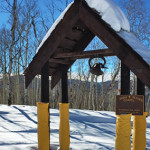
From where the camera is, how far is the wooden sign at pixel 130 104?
3002mm

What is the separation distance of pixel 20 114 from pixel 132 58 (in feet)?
30.1

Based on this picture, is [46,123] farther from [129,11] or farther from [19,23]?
[19,23]

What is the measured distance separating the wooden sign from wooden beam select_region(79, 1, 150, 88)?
489mm

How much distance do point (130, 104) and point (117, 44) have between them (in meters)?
1.08

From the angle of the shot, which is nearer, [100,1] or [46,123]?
[100,1]

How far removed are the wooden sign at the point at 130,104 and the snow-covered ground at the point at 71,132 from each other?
2738mm

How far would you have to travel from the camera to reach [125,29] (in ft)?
11.0

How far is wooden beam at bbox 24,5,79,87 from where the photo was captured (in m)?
3.36

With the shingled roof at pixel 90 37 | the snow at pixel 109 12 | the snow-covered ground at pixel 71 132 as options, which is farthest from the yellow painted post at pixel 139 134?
the snow at pixel 109 12

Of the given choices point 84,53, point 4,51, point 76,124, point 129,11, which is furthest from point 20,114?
point 4,51

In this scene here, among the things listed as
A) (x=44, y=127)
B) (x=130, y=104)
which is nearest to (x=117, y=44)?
(x=130, y=104)

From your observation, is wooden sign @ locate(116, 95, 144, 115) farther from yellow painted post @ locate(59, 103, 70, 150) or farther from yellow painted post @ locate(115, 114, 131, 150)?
yellow painted post @ locate(59, 103, 70, 150)

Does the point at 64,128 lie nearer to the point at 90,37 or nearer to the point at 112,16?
the point at 90,37

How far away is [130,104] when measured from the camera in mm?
3021
